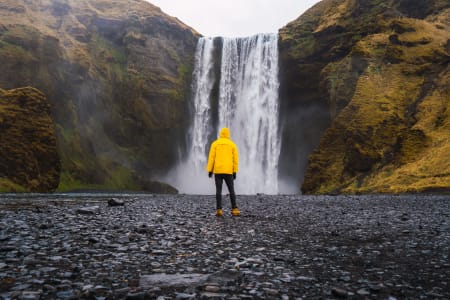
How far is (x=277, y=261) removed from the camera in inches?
230

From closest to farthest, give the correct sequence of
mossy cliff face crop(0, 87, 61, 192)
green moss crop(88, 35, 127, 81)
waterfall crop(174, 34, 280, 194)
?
mossy cliff face crop(0, 87, 61, 192) → waterfall crop(174, 34, 280, 194) → green moss crop(88, 35, 127, 81)

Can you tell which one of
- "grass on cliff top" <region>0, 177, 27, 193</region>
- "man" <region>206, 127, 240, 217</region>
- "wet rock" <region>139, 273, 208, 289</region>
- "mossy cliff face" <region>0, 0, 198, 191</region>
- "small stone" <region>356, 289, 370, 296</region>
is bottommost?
"wet rock" <region>139, 273, 208, 289</region>

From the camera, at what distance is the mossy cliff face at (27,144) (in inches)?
1593

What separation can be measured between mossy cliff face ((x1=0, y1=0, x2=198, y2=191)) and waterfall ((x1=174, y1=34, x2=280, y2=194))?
4.14 meters

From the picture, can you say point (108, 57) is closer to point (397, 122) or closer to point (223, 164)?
point (397, 122)

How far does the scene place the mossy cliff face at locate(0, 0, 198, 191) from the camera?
5412 cm

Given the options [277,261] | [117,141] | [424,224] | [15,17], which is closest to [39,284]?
[277,261]

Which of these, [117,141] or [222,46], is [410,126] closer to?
[222,46]

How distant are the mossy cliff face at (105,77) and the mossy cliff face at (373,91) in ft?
70.3

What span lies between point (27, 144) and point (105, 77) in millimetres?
26736

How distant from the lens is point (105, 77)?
218ft

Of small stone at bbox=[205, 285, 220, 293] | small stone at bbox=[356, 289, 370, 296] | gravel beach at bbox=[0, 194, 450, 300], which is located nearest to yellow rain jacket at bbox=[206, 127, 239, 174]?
gravel beach at bbox=[0, 194, 450, 300]

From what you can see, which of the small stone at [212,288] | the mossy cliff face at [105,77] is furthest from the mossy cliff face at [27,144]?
the small stone at [212,288]

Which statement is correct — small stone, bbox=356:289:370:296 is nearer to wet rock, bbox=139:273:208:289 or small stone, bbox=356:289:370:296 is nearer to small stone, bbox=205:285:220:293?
small stone, bbox=205:285:220:293
